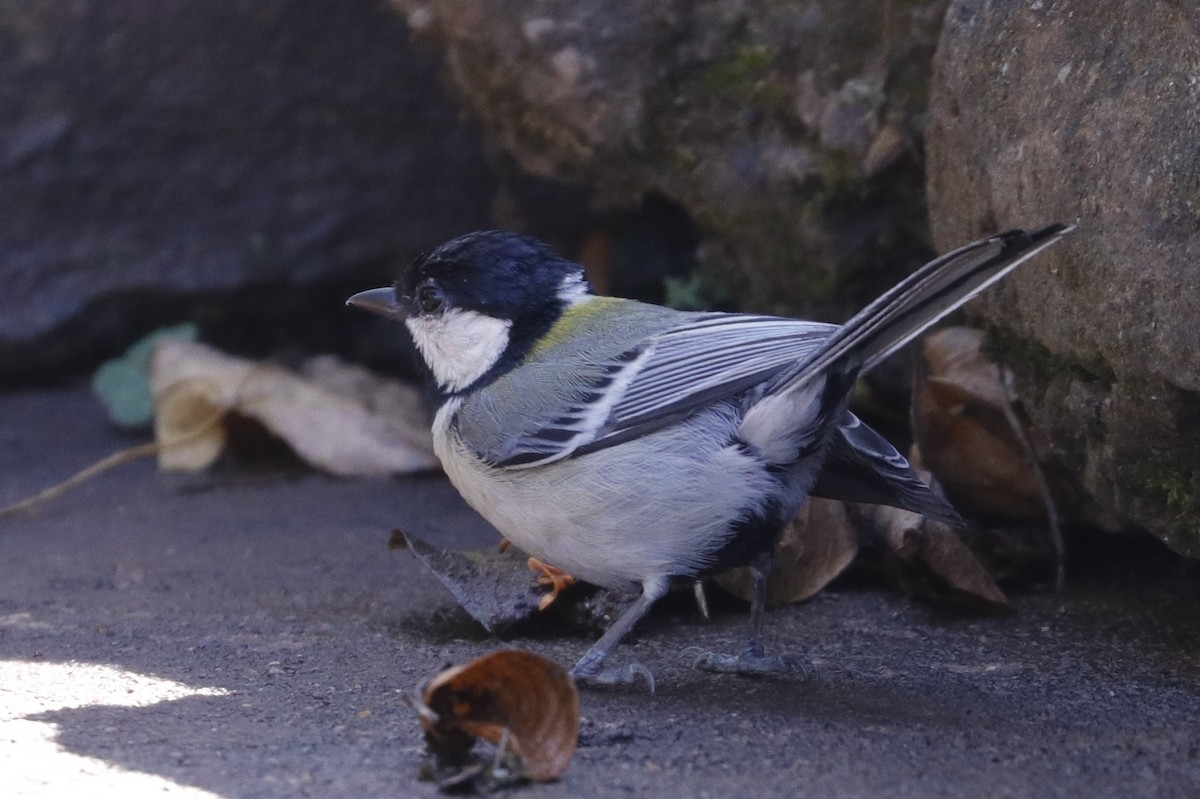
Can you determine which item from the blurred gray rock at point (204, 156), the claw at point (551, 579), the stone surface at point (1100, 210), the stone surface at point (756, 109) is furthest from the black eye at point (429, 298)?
the blurred gray rock at point (204, 156)

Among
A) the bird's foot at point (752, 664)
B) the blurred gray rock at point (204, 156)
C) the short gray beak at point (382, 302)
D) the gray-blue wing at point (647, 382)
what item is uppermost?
the blurred gray rock at point (204, 156)

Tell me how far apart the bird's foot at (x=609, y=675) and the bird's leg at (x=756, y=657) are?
0.21 m

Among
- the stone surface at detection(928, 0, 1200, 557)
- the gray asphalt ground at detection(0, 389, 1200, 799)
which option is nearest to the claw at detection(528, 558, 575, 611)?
the gray asphalt ground at detection(0, 389, 1200, 799)

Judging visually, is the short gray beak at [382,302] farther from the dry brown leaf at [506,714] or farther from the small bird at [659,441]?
the dry brown leaf at [506,714]

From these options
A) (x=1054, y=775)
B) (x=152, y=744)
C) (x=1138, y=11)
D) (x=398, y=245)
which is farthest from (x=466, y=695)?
(x=398, y=245)

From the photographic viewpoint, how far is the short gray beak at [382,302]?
11.3ft

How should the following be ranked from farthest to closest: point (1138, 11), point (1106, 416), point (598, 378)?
point (598, 378) → point (1106, 416) → point (1138, 11)

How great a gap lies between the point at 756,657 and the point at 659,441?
0.58 m

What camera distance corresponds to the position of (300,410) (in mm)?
4789

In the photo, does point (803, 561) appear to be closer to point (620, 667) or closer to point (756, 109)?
point (620, 667)

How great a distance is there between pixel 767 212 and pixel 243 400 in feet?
6.89

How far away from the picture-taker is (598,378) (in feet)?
9.90

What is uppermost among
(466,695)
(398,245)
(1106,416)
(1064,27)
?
(1064,27)

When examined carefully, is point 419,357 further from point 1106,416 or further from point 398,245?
point 398,245
